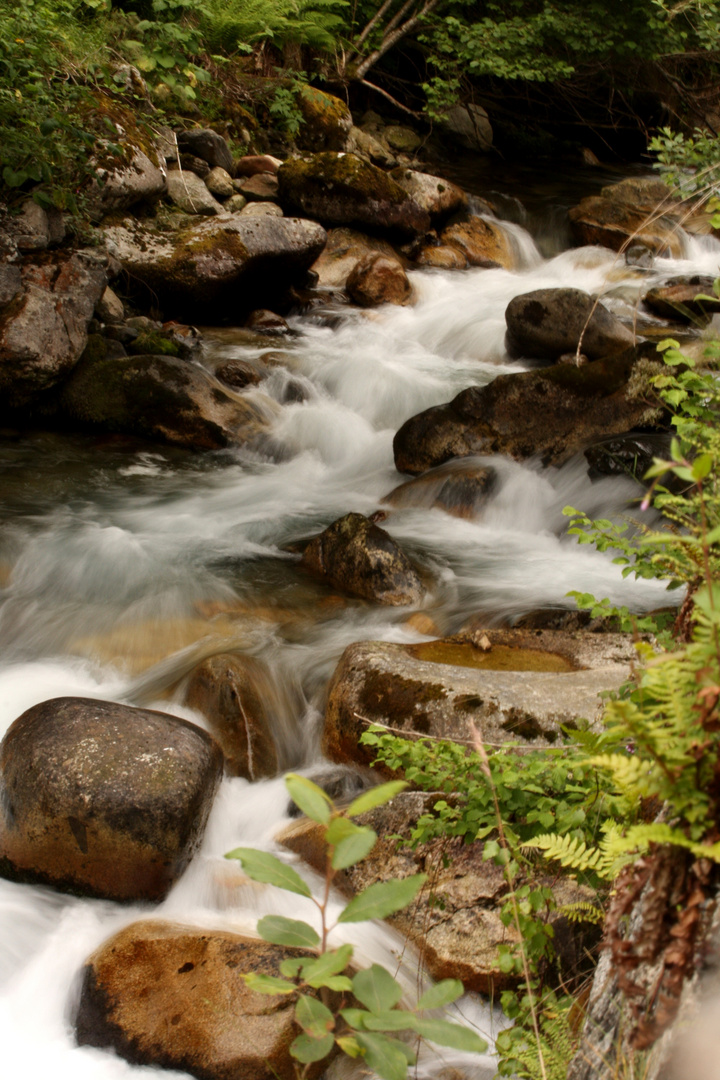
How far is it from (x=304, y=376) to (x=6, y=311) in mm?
3076

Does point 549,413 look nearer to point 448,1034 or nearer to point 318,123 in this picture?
point 448,1034

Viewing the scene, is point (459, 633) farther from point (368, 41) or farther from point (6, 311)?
point (368, 41)

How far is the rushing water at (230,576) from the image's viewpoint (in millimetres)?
3004

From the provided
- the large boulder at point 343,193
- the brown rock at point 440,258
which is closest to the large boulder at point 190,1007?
the large boulder at point 343,193

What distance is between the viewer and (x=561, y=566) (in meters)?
6.15

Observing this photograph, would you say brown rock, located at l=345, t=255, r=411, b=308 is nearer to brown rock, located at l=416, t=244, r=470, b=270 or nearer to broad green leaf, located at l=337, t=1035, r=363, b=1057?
brown rock, located at l=416, t=244, r=470, b=270

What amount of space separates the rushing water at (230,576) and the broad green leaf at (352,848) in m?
1.79

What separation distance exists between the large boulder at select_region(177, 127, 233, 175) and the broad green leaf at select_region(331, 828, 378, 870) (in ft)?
39.9

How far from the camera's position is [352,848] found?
119 centimetres

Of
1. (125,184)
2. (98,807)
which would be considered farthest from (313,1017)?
(125,184)

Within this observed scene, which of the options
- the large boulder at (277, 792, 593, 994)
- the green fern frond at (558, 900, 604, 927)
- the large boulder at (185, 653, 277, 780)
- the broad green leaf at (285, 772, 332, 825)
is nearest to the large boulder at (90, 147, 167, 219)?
the large boulder at (185, 653, 277, 780)

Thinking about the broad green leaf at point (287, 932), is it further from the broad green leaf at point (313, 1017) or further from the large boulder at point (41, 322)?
the large boulder at point (41, 322)

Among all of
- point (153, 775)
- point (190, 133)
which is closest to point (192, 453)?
point (153, 775)

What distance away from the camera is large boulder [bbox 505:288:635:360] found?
8484 mm
